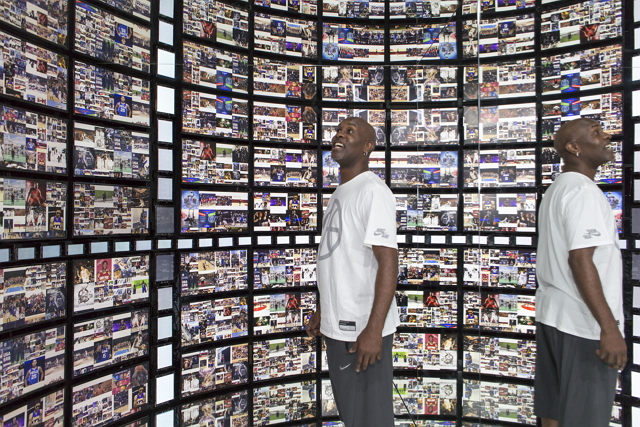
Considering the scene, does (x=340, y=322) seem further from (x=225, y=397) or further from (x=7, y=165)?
(x=7, y=165)

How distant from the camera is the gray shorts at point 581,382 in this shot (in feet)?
5.66

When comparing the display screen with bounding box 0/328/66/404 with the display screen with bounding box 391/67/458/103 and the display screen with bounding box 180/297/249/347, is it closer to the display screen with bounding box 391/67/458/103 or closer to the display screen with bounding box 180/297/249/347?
the display screen with bounding box 180/297/249/347

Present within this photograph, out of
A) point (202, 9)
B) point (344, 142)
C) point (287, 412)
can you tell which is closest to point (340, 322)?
point (344, 142)

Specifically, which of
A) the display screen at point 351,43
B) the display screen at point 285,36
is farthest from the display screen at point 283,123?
the display screen at point 351,43

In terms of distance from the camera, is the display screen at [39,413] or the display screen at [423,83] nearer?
the display screen at [39,413]

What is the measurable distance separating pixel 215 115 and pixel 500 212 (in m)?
1.95

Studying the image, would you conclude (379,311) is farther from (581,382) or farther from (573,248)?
(581,382)

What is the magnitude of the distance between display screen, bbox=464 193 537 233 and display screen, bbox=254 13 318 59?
1.66 meters

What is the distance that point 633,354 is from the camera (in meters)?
1.88

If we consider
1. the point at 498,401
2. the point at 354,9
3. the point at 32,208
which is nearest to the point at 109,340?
the point at 32,208

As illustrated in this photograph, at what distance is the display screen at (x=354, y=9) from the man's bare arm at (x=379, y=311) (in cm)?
220

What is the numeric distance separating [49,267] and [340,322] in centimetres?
172

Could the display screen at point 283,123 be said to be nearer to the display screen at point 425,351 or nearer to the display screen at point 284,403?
the display screen at point 425,351

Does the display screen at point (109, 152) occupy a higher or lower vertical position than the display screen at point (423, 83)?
lower
